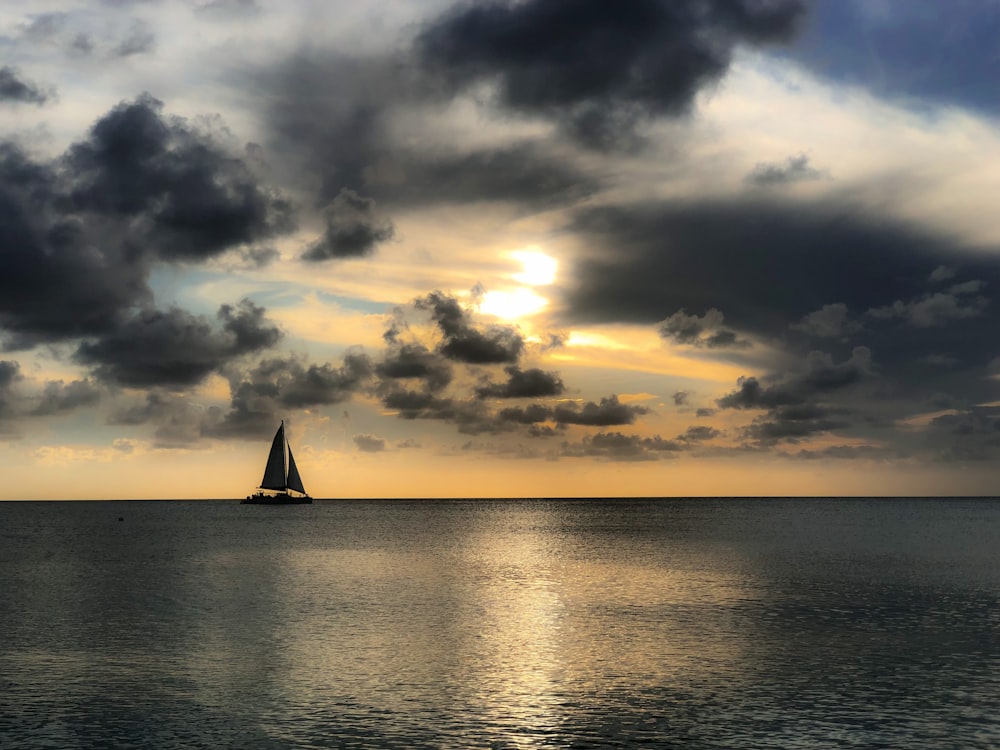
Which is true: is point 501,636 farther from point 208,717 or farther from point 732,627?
point 208,717

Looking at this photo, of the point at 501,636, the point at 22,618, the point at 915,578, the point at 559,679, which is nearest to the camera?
the point at 559,679

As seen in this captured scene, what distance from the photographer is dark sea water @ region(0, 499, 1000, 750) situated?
1388 inches

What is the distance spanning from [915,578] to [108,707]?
8476cm

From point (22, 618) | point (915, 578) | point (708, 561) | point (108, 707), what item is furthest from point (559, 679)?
point (708, 561)

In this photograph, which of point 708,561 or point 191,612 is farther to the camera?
point 708,561

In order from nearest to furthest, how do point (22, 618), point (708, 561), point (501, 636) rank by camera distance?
point (501, 636)
point (22, 618)
point (708, 561)

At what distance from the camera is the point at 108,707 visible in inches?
1524

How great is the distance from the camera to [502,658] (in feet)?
166

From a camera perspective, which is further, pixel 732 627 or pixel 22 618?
pixel 22 618

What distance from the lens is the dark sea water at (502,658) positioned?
35250 mm

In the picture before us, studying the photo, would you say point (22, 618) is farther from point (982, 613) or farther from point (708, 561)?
point (708, 561)

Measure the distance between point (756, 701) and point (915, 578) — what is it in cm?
6676

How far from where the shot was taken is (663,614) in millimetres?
67500

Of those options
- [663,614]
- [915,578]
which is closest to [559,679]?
[663,614]
